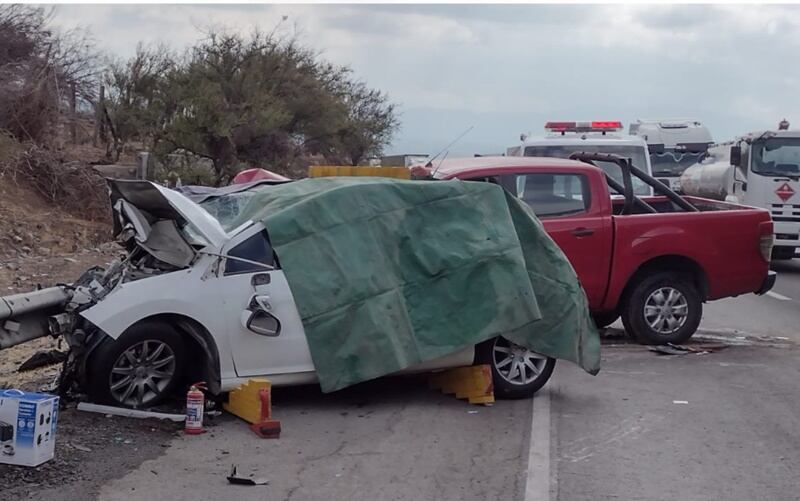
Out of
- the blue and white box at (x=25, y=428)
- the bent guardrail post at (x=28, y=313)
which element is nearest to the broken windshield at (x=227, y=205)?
the bent guardrail post at (x=28, y=313)

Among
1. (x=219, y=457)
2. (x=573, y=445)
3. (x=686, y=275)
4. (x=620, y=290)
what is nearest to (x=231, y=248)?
(x=219, y=457)

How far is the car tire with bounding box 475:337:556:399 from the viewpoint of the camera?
8.66 m

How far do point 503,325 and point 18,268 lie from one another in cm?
968

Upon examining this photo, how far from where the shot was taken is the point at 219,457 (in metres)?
6.95

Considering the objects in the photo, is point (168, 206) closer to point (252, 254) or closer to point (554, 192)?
point (252, 254)

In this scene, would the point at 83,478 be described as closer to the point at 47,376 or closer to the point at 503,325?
the point at 47,376

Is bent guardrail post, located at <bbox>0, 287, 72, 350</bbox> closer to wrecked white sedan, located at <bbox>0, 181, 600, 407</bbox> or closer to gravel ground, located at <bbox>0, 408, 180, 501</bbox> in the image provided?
wrecked white sedan, located at <bbox>0, 181, 600, 407</bbox>

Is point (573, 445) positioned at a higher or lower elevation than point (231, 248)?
lower

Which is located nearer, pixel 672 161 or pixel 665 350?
pixel 665 350

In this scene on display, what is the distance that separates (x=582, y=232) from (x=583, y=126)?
7360mm

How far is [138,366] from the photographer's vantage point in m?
7.79

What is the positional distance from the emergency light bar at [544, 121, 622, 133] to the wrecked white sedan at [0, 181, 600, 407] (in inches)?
409

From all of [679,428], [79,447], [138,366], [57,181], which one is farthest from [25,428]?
[57,181]

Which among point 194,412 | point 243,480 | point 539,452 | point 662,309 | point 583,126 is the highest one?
point 583,126
